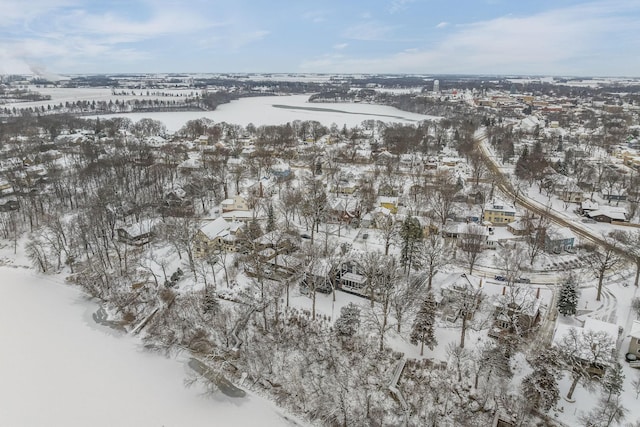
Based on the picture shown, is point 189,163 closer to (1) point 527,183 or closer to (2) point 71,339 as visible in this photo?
(2) point 71,339

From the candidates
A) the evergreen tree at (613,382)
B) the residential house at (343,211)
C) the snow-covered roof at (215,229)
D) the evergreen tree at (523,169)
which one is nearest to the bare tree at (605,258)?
the evergreen tree at (613,382)

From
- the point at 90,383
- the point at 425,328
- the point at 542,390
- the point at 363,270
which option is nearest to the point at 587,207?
the point at 363,270

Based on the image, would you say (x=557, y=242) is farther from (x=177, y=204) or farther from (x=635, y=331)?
(x=177, y=204)

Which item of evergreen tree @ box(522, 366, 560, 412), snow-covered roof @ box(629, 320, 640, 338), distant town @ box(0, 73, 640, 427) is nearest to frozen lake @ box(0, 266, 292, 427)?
distant town @ box(0, 73, 640, 427)

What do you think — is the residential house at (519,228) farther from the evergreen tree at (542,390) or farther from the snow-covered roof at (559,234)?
the evergreen tree at (542,390)

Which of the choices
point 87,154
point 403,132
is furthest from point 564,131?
point 87,154

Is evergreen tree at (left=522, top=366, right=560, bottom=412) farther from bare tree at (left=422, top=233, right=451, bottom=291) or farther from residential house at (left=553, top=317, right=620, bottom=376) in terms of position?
bare tree at (left=422, top=233, right=451, bottom=291)
